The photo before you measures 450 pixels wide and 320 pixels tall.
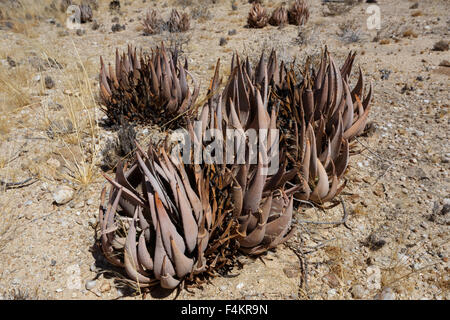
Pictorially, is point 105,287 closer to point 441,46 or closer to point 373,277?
point 373,277

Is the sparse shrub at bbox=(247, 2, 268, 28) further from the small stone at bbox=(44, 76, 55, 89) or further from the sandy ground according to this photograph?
the small stone at bbox=(44, 76, 55, 89)

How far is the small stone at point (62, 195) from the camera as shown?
2621mm

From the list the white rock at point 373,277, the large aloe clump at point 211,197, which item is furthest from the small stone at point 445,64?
the white rock at point 373,277

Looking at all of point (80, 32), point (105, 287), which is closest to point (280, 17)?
point (80, 32)

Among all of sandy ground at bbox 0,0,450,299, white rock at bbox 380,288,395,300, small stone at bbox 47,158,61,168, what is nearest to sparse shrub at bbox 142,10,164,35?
sandy ground at bbox 0,0,450,299

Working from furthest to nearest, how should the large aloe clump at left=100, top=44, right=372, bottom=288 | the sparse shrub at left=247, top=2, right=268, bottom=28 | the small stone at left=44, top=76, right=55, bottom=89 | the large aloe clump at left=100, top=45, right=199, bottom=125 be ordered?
the sparse shrub at left=247, top=2, right=268, bottom=28 → the small stone at left=44, top=76, right=55, bottom=89 → the large aloe clump at left=100, top=45, right=199, bottom=125 → the large aloe clump at left=100, top=44, right=372, bottom=288

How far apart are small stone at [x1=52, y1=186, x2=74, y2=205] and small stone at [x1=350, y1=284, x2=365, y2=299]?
2332 mm

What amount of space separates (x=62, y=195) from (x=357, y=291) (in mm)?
2394

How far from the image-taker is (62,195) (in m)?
2.64

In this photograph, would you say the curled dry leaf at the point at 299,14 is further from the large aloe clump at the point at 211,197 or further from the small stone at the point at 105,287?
the small stone at the point at 105,287

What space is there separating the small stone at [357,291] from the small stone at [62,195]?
233 centimetres

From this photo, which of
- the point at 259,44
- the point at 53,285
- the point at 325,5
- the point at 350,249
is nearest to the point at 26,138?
the point at 53,285

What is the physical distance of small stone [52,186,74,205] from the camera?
262cm
